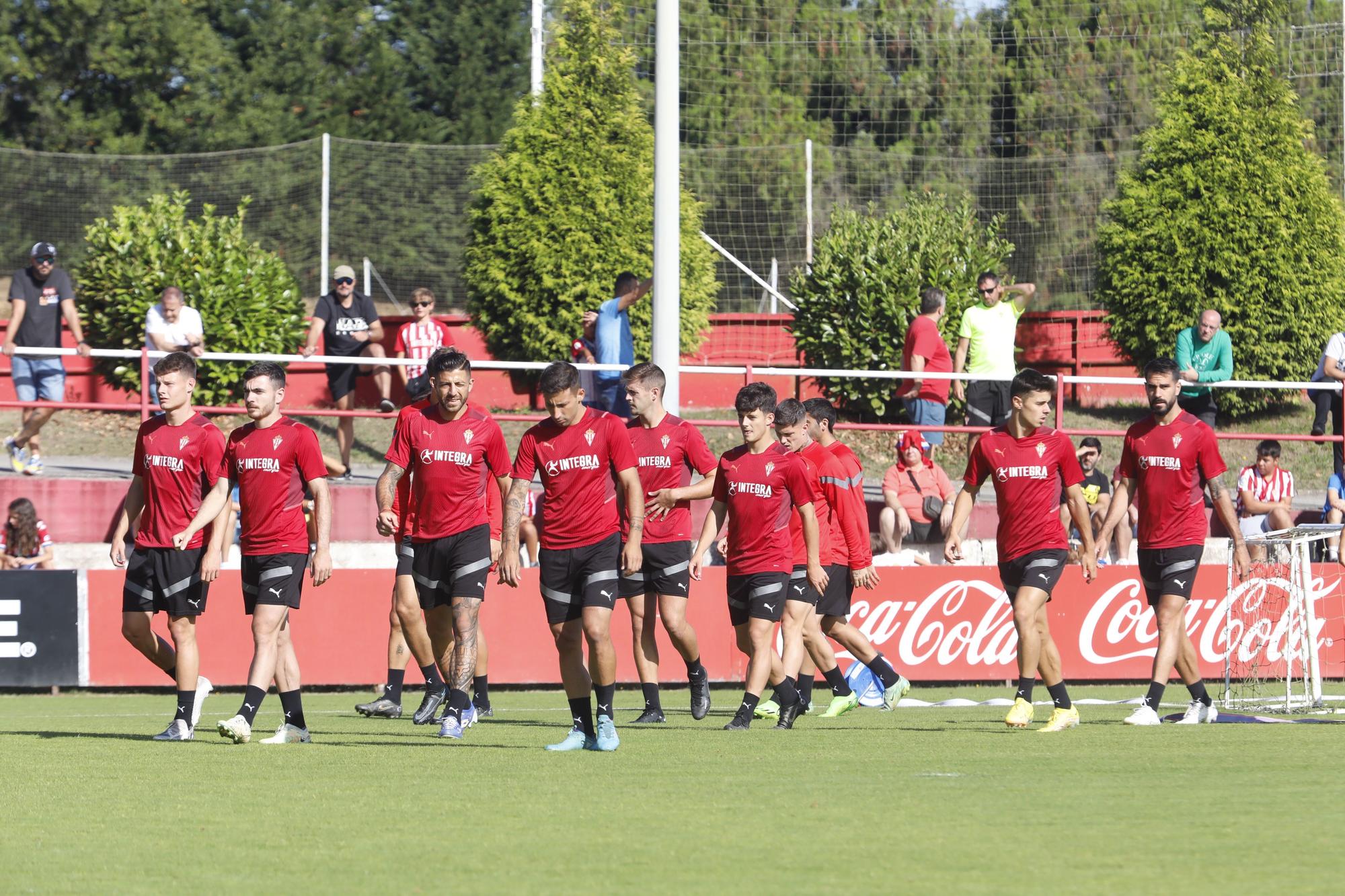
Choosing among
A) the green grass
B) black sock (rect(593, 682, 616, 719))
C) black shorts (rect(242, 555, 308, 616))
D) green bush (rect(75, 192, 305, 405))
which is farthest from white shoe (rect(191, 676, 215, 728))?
green bush (rect(75, 192, 305, 405))

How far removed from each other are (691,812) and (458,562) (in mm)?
3516

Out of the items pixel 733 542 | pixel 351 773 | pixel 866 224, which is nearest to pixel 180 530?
pixel 351 773

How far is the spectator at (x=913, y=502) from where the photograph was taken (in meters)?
17.5

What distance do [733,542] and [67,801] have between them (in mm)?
4616

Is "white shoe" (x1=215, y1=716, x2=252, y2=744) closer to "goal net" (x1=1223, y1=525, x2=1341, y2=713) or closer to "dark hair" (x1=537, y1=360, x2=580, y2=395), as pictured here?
"dark hair" (x1=537, y1=360, x2=580, y2=395)

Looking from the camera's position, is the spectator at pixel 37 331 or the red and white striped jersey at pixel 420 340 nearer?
the spectator at pixel 37 331

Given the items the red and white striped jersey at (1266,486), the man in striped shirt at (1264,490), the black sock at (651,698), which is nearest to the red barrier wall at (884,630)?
the man in striped shirt at (1264,490)

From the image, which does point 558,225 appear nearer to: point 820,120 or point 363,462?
point 363,462

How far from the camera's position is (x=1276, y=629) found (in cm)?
1573

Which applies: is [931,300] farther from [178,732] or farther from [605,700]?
[178,732]

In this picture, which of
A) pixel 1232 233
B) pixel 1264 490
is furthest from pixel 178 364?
pixel 1232 233

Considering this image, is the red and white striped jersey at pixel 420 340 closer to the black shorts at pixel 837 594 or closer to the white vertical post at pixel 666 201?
the white vertical post at pixel 666 201

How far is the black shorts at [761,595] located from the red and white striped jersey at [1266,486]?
890 centimetres

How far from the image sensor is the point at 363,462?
71.8 feet
